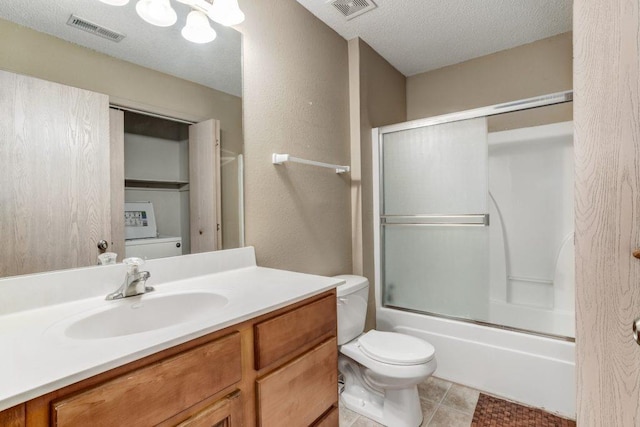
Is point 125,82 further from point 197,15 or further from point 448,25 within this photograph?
point 448,25

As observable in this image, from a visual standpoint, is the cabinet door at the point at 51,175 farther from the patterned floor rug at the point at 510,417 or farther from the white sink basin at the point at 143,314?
the patterned floor rug at the point at 510,417

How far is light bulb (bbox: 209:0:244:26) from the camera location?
4.23 ft

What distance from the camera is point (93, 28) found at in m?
1.06

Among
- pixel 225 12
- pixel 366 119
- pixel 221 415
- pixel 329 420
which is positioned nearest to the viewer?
pixel 221 415

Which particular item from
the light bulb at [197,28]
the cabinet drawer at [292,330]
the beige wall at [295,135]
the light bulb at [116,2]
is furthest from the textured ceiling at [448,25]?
the cabinet drawer at [292,330]

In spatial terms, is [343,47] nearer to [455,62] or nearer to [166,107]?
[455,62]

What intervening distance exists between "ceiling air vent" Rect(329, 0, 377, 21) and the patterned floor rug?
2.36 meters

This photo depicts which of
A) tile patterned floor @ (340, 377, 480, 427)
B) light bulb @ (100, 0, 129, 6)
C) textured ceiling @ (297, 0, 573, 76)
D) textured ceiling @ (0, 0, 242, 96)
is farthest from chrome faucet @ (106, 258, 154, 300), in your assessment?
textured ceiling @ (297, 0, 573, 76)

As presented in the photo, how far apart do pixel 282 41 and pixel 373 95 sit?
2.96 feet

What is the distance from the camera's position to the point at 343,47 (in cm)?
217

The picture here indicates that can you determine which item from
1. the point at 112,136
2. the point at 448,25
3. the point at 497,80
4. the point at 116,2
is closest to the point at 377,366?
the point at 112,136

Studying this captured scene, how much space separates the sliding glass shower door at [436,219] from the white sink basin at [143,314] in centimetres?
157

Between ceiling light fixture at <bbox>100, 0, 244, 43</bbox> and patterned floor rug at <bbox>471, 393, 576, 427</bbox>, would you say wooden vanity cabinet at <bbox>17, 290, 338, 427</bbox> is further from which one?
ceiling light fixture at <bbox>100, 0, 244, 43</bbox>

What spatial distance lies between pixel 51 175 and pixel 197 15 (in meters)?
0.87
